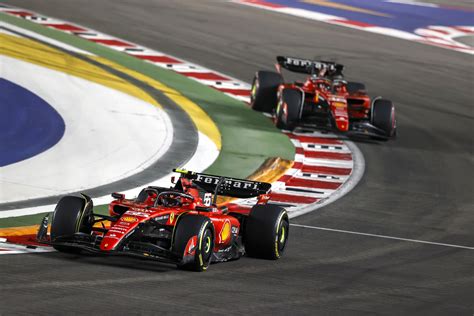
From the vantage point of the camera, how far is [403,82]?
2823 cm

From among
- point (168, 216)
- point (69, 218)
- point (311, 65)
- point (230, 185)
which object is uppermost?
point (311, 65)

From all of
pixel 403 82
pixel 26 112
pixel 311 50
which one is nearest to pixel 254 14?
pixel 311 50

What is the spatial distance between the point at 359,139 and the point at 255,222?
29.6ft

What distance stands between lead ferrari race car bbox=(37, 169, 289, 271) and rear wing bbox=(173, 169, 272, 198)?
0.64 feet

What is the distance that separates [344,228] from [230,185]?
7.32 feet

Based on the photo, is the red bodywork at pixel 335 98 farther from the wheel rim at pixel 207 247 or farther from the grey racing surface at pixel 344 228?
the wheel rim at pixel 207 247

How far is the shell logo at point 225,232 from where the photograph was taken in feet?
43.2

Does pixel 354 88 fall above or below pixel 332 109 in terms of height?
above

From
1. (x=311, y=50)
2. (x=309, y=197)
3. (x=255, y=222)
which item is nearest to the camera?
(x=255, y=222)

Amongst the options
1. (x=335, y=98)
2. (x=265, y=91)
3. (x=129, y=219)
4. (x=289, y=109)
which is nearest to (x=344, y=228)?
(x=129, y=219)

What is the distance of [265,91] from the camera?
2352 cm

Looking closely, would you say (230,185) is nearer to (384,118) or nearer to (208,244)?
(208,244)

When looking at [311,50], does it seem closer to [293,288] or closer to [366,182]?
[366,182]

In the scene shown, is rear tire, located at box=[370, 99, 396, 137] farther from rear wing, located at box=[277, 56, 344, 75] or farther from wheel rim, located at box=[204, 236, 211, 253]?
wheel rim, located at box=[204, 236, 211, 253]
